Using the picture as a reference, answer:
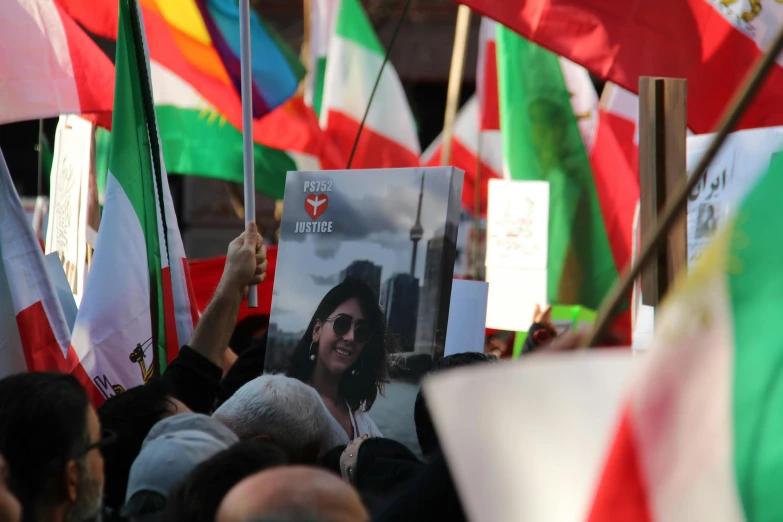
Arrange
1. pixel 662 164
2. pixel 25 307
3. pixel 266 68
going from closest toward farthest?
pixel 662 164, pixel 25 307, pixel 266 68

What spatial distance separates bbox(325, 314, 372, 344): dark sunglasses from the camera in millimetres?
2756

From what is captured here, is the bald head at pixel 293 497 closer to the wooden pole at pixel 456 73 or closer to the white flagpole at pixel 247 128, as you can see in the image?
the white flagpole at pixel 247 128

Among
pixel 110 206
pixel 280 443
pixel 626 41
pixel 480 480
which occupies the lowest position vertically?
pixel 280 443

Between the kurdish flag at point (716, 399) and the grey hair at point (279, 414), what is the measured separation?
1.01 m

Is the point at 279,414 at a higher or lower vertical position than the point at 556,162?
lower

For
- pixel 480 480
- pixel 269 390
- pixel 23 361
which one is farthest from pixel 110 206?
pixel 480 480

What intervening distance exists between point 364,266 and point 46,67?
2.33 metres

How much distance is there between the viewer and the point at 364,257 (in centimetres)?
286

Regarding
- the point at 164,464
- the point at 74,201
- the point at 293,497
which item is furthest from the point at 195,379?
the point at 74,201

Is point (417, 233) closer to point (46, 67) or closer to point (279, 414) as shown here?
point (279, 414)

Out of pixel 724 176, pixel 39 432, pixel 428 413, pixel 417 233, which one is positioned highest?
pixel 724 176

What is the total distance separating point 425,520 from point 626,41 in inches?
113

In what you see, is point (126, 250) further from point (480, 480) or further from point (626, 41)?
point (480, 480)

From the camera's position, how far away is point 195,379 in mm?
2785
